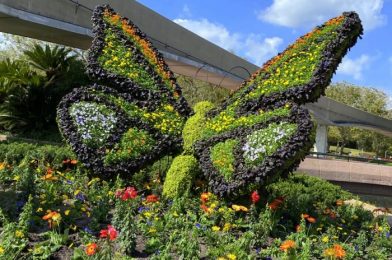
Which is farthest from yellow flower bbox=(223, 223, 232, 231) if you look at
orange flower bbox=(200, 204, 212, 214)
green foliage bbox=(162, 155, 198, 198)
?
green foliage bbox=(162, 155, 198, 198)

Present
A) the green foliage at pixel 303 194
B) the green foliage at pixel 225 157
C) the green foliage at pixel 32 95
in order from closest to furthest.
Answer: the green foliage at pixel 225 157 < the green foliage at pixel 303 194 < the green foliage at pixel 32 95

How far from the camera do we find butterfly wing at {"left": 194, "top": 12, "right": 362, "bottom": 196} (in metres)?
5.13

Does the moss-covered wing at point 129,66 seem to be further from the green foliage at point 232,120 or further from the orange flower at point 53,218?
the orange flower at point 53,218

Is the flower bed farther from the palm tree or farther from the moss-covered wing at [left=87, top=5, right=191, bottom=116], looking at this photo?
the palm tree

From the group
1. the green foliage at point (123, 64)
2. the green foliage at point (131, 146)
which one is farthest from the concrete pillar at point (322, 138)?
the green foliage at point (131, 146)

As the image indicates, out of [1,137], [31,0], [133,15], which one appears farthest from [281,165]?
[133,15]

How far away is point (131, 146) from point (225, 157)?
1.32 metres

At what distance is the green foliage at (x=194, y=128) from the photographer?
6147 mm

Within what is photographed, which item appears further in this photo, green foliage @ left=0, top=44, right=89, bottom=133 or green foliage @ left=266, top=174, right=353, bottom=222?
green foliage @ left=0, top=44, right=89, bottom=133

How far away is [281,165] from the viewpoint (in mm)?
5043

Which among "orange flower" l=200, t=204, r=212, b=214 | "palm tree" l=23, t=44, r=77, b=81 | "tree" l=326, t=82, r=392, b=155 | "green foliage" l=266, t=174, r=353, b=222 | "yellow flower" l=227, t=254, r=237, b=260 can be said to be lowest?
"yellow flower" l=227, t=254, r=237, b=260

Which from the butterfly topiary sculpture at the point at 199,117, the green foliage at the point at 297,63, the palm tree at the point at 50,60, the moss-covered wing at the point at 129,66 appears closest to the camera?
the butterfly topiary sculpture at the point at 199,117

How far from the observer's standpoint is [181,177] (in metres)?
5.84

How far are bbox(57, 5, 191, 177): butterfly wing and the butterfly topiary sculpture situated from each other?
0.04 ft
